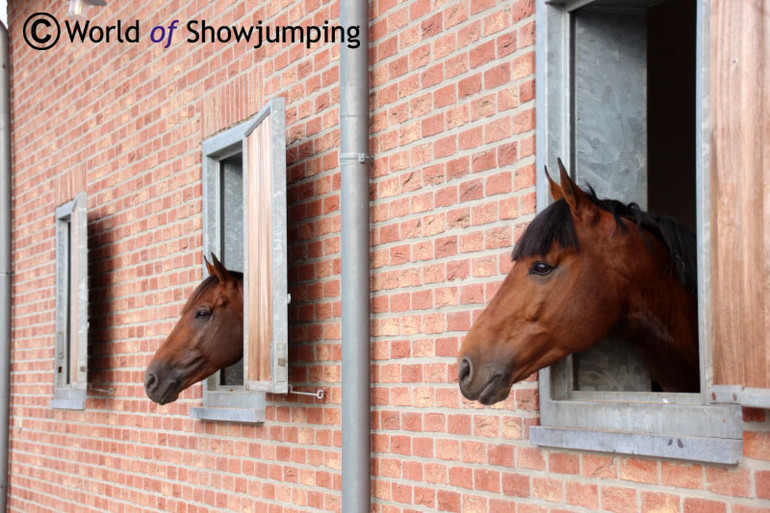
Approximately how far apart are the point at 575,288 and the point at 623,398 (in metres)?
0.40

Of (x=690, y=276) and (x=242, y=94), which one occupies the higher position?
(x=242, y=94)

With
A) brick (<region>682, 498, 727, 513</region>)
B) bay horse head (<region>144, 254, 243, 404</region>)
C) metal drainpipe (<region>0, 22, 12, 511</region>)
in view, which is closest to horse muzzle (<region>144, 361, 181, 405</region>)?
bay horse head (<region>144, 254, 243, 404</region>)

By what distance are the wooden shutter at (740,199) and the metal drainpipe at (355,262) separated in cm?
192

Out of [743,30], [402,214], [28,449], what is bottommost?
[28,449]

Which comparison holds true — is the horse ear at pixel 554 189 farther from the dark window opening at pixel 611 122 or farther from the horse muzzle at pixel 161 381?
the horse muzzle at pixel 161 381

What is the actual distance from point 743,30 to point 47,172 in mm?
6830

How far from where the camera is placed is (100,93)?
25.6 ft

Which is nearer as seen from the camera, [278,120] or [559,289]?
[559,289]

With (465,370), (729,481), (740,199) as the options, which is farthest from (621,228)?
(729,481)

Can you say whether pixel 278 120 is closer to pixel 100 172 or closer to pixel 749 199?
pixel 749 199

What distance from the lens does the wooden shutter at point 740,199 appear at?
9.35 feet

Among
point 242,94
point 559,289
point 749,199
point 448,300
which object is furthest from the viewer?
point 242,94

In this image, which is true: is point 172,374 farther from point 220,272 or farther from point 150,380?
point 220,272

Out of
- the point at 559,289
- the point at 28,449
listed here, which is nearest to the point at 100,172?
the point at 28,449
